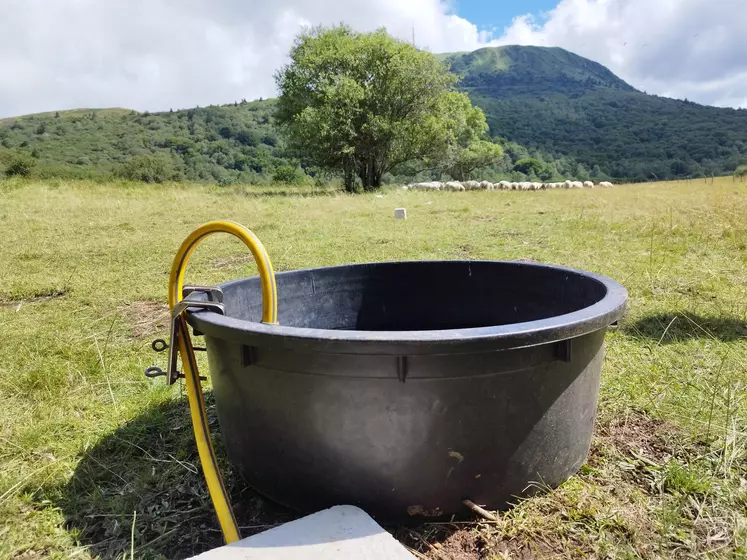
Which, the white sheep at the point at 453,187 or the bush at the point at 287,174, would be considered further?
the bush at the point at 287,174

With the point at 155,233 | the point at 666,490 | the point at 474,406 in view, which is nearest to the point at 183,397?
the point at 474,406

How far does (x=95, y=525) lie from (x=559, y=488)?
1.42 metres

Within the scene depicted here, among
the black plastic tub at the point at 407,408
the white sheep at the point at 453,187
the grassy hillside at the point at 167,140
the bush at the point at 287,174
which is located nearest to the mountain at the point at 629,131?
the white sheep at the point at 453,187

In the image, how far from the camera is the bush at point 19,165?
19.0 m

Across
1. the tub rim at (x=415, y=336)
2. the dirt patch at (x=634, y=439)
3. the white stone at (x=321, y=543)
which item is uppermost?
the tub rim at (x=415, y=336)

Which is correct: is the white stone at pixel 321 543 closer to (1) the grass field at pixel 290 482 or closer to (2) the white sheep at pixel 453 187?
(1) the grass field at pixel 290 482

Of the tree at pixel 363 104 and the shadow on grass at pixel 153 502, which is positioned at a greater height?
the tree at pixel 363 104

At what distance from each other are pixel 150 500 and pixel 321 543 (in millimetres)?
725

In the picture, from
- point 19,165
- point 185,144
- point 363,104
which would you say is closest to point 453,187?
point 363,104

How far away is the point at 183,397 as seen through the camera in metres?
2.33

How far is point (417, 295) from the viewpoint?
237cm

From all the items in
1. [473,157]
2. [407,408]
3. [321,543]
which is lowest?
[321,543]

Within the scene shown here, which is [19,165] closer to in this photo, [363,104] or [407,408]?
[363,104]

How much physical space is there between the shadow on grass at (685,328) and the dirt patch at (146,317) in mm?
2922
